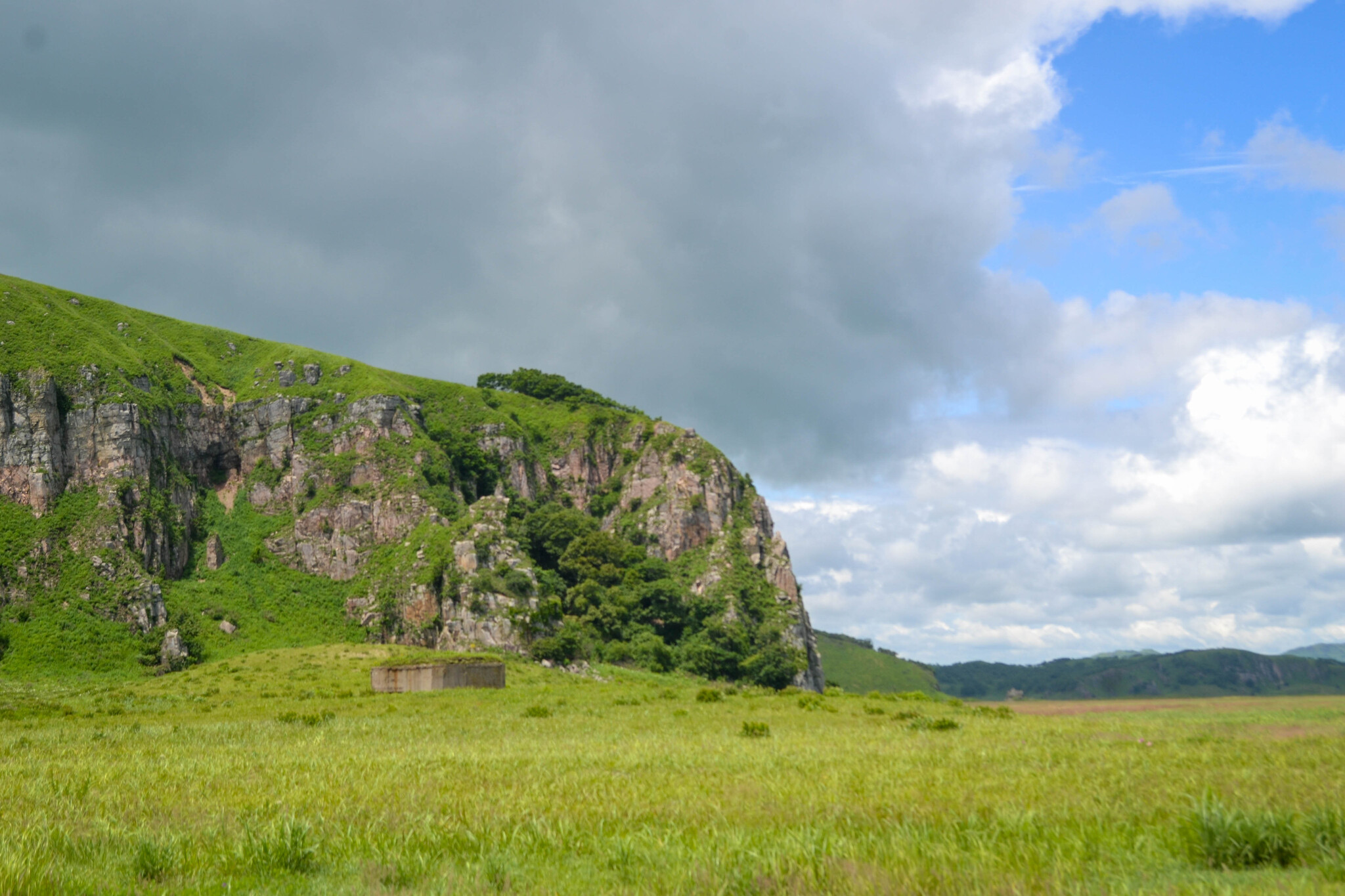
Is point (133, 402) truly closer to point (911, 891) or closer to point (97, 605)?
point (97, 605)

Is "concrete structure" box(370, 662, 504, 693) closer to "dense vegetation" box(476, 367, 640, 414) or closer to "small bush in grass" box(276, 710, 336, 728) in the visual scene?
"small bush in grass" box(276, 710, 336, 728)

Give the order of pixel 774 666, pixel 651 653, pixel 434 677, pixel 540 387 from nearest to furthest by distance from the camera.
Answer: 1. pixel 434 677
2. pixel 651 653
3. pixel 774 666
4. pixel 540 387

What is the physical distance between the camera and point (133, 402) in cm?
11038

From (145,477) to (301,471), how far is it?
81.3 feet

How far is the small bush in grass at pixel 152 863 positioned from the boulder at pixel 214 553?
122765mm

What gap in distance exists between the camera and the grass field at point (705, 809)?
20.4 feet

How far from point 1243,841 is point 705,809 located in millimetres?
5355

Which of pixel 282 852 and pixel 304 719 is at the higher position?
pixel 282 852

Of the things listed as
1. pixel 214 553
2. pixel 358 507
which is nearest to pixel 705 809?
pixel 214 553

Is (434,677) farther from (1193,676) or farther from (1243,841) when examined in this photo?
(1193,676)

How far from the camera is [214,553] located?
114188 mm

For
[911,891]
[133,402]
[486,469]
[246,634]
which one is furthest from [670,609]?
[911,891]

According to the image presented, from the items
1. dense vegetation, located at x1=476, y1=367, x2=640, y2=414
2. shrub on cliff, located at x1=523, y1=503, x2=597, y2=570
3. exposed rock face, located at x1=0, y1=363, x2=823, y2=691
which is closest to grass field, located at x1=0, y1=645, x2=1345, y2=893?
exposed rock face, located at x1=0, y1=363, x2=823, y2=691

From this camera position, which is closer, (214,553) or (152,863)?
(152,863)
